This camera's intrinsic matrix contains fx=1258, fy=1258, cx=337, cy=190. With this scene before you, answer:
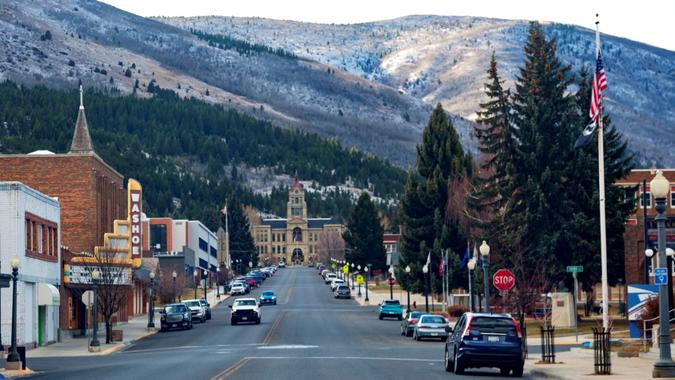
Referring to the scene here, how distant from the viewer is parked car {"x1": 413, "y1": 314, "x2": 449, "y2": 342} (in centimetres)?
6047

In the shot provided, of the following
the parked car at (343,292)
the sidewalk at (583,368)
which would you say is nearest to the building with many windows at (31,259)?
the sidewalk at (583,368)

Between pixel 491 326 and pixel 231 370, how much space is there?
7719 mm

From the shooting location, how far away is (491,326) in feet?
114

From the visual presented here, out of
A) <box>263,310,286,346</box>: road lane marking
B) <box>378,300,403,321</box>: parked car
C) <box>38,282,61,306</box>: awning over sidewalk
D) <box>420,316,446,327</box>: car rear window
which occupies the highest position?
<box>38,282,61,306</box>: awning over sidewalk

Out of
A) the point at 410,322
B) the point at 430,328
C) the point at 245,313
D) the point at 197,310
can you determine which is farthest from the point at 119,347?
the point at 197,310

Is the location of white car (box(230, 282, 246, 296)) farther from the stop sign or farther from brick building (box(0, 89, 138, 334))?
the stop sign

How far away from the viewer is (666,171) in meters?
96.8

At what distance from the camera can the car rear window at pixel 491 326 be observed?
34.6 metres

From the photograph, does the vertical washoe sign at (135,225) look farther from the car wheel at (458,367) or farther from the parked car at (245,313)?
the car wheel at (458,367)

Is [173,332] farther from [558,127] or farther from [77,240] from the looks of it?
[558,127]

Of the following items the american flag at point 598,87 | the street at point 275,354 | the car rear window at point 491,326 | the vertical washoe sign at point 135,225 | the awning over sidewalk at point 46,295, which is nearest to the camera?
the car rear window at point 491,326

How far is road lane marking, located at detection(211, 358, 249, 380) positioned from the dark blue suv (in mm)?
6447

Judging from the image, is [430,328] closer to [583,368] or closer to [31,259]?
[31,259]

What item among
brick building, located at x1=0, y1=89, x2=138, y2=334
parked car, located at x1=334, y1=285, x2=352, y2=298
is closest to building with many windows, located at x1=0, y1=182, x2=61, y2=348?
brick building, located at x1=0, y1=89, x2=138, y2=334
